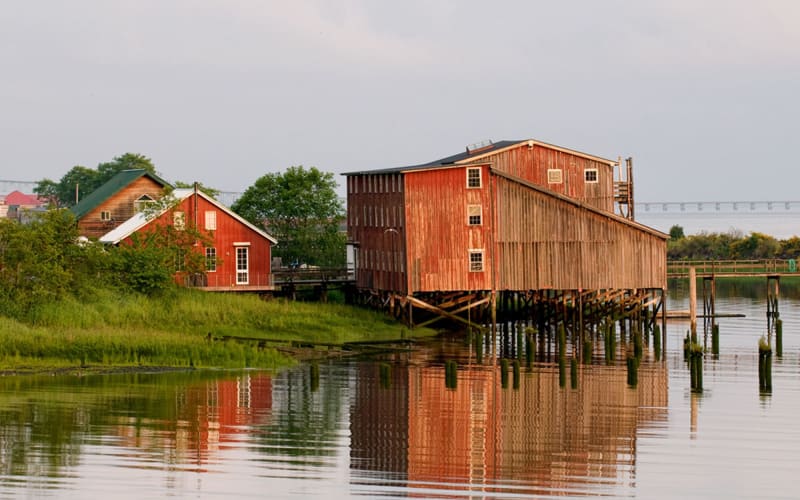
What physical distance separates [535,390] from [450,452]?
12970 millimetres

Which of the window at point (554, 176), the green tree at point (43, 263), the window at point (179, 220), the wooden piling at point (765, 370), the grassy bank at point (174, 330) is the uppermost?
the window at point (554, 176)

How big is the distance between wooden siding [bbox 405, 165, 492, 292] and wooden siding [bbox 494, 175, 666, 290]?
884 millimetres

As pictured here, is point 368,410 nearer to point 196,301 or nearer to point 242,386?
point 242,386

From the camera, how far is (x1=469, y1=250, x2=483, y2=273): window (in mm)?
70812

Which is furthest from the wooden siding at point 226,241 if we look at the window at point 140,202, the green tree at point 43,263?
the window at point 140,202

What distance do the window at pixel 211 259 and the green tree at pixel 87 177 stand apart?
57.2 metres

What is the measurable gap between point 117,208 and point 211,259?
1432cm

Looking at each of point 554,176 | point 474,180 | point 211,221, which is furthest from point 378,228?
point 554,176

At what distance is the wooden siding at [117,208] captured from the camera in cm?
8394

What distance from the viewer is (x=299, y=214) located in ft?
311

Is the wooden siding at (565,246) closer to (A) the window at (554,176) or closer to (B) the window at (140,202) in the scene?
(A) the window at (554,176)

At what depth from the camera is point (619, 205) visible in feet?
273

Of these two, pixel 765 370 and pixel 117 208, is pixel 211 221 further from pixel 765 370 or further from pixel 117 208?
pixel 765 370

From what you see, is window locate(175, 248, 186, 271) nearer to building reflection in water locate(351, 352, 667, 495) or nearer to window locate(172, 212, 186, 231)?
window locate(172, 212, 186, 231)
